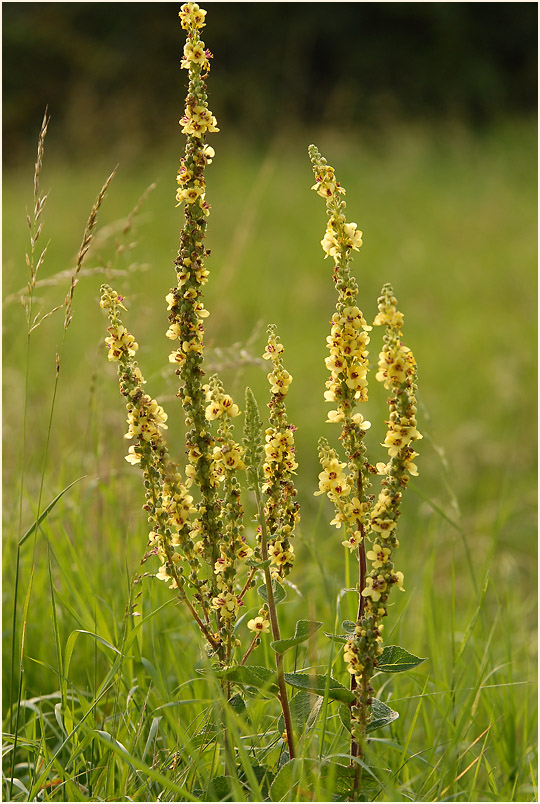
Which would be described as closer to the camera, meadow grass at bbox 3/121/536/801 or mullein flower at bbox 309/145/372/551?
mullein flower at bbox 309/145/372/551

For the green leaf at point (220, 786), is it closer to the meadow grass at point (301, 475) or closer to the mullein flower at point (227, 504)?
the meadow grass at point (301, 475)

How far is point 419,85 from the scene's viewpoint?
16062 millimetres

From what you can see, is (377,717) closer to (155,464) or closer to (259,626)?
(259,626)

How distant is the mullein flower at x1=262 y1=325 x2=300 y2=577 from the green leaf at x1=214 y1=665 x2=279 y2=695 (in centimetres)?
19

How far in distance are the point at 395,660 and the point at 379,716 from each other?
4.5 inches

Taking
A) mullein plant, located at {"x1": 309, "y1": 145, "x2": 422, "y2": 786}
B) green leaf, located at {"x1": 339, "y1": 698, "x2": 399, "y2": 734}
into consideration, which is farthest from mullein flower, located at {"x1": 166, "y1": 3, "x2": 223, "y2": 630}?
green leaf, located at {"x1": 339, "y1": 698, "x2": 399, "y2": 734}

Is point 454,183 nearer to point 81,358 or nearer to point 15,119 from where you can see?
point 81,358

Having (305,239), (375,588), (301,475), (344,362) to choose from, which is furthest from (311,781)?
(305,239)

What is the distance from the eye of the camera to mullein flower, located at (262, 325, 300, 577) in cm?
156

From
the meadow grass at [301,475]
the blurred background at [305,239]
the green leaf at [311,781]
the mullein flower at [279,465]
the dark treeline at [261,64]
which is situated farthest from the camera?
the dark treeline at [261,64]

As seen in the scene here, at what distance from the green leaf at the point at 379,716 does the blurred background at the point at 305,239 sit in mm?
657

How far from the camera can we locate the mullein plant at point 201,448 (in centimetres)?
154

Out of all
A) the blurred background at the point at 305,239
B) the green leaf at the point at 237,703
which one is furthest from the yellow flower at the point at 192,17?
the green leaf at the point at 237,703

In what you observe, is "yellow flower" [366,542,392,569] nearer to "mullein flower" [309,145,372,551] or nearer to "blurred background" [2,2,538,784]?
"mullein flower" [309,145,372,551]
